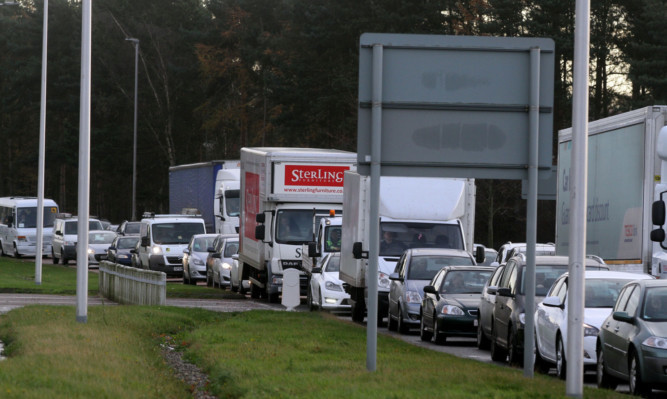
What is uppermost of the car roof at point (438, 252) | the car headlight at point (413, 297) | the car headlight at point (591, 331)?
the car roof at point (438, 252)

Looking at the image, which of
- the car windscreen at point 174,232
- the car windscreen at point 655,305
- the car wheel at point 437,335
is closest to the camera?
the car windscreen at point 655,305

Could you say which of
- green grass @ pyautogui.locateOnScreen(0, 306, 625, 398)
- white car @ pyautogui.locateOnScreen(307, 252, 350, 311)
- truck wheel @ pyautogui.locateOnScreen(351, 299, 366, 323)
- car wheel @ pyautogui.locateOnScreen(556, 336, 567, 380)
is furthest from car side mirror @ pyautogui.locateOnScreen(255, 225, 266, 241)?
car wheel @ pyautogui.locateOnScreen(556, 336, 567, 380)

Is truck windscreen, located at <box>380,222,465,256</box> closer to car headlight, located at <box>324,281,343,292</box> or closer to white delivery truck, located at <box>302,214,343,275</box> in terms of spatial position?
car headlight, located at <box>324,281,343,292</box>

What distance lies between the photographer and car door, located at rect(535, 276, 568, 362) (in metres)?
17.2

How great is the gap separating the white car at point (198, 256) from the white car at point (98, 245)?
13.2 m

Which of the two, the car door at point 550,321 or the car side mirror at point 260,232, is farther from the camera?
the car side mirror at point 260,232

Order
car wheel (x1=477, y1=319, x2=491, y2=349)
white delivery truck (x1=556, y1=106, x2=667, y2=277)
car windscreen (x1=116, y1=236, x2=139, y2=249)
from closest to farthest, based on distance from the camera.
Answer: white delivery truck (x1=556, y1=106, x2=667, y2=277) → car wheel (x1=477, y1=319, x2=491, y2=349) → car windscreen (x1=116, y1=236, x2=139, y2=249)

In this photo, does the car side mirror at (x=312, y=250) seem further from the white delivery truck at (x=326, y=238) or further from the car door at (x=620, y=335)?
the car door at (x=620, y=335)

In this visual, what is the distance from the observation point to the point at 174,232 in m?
49.2

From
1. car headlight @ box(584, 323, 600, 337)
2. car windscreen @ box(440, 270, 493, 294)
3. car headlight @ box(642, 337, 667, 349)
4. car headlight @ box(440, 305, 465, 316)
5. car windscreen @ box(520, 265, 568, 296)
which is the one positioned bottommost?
car headlight @ box(440, 305, 465, 316)

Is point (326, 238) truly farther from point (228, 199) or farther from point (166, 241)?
point (228, 199)

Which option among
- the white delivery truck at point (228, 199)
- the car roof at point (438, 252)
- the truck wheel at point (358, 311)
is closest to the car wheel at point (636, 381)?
the car roof at point (438, 252)

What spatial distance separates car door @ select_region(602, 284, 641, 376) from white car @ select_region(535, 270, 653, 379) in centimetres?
91

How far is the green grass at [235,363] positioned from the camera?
1275cm
